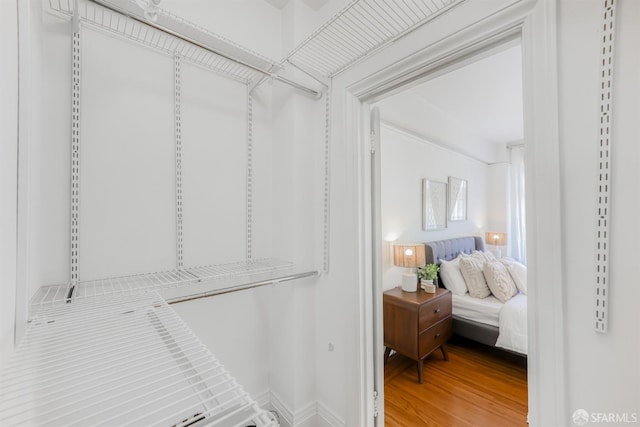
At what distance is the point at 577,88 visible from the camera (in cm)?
81

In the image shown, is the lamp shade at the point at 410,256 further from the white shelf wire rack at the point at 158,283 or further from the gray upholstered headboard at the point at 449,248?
the white shelf wire rack at the point at 158,283

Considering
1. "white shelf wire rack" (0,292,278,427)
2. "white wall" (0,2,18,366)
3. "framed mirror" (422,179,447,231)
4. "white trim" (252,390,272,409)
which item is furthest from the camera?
"framed mirror" (422,179,447,231)

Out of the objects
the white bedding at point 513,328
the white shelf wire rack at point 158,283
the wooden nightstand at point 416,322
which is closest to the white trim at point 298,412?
the white shelf wire rack at point 158,283

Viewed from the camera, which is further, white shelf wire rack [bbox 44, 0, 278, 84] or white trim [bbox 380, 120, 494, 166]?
white trim [bbox 380, 120, 494, 166]

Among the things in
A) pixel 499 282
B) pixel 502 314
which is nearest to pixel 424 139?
pixel 499 282

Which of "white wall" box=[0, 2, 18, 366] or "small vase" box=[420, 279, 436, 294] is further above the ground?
"white wall" box=[0, 2, 18, 366]

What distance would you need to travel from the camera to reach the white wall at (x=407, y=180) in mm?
2633

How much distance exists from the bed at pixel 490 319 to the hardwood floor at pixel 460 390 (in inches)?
8.9

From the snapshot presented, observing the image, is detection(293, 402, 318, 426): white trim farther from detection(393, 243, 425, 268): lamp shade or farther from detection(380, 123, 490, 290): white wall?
detection(393, 243, 425, 268): lamp shade

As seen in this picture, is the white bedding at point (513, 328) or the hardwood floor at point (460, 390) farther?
the white bedding at point (513, 328)

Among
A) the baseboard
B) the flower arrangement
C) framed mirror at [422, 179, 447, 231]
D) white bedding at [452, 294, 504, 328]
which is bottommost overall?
the baseboard

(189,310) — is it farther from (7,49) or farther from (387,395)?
(387,395)

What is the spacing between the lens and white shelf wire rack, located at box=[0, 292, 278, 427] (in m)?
0.39

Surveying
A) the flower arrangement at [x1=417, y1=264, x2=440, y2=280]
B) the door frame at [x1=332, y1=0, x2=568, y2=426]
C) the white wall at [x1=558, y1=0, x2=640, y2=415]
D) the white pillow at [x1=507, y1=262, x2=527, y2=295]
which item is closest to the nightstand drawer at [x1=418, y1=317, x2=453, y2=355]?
the flower arrangement at [x1=417, y1=264, x2=440, y2=280]
